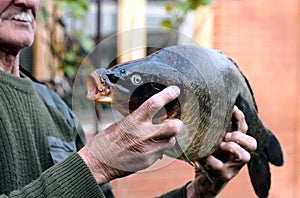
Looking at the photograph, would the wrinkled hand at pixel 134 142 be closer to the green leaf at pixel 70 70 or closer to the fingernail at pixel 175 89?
the fingernail at pixel 175 89

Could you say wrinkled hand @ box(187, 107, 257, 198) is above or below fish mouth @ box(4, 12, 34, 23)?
below

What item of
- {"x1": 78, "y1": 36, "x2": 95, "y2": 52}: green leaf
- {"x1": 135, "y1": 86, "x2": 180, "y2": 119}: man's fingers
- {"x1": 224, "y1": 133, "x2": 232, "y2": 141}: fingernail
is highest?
{"x1": 135, "y1": 86, "x2": 180, "y2": 119}: man's fingers

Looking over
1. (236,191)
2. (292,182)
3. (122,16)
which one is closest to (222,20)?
(122,16)

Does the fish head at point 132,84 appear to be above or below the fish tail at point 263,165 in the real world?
above

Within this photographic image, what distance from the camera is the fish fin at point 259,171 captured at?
1874 millimetres

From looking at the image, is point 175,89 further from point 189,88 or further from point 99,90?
point 99,90

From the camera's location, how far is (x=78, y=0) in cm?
354

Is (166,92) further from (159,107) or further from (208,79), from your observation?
(208,79)

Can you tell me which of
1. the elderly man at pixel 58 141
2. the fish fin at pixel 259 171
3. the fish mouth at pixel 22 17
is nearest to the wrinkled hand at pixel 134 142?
the elderly man at pixel 58 141

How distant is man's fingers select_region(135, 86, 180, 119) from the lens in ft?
4.51

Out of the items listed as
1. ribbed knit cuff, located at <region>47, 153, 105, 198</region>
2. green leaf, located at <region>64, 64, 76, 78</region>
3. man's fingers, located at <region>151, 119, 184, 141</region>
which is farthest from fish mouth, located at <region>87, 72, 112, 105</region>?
green leaf, located at <region>64, 64, 76, 78</region>

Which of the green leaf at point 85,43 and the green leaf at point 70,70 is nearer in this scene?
the green leaf at point 70,70

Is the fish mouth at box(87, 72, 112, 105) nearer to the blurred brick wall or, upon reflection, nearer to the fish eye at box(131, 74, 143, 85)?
the fish eye at box(131, 74, 143, 85)

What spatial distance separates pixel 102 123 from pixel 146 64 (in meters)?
0.30
